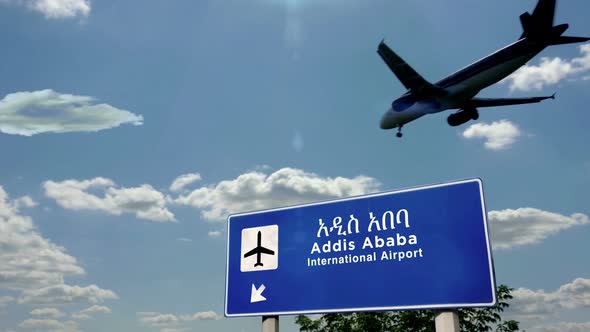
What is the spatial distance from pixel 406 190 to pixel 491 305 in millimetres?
2630

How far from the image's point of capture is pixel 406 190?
10.4 metres

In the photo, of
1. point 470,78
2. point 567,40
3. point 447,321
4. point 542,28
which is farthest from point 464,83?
point 447,321

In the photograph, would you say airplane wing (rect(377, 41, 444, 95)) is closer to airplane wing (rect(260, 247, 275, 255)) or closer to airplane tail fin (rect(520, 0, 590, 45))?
airplane tail fin (rect(520, 0, 590, 45))

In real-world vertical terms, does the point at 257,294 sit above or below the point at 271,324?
above

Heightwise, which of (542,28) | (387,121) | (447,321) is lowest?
(447,321)

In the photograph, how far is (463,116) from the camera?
152 feet

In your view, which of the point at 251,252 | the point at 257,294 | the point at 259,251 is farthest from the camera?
the point at 251,252

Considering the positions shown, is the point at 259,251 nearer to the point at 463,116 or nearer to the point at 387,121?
the point at 387,121

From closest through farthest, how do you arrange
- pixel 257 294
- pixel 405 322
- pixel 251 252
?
pixel 257 294
pixel 251 252
pixel 405 322

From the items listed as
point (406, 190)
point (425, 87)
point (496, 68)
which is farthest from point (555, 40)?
point (406, 190)

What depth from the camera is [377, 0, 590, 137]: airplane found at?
38.7m

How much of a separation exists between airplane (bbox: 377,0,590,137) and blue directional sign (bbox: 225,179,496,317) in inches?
1172

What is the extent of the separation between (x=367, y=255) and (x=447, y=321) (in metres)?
1.90

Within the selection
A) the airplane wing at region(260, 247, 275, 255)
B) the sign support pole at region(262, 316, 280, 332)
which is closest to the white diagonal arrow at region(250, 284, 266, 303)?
the sign support pole at region(262, 316, 280, 332)
